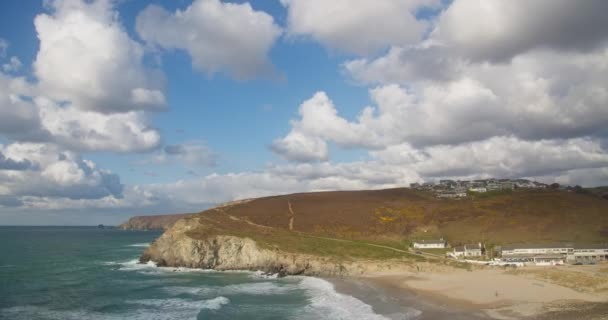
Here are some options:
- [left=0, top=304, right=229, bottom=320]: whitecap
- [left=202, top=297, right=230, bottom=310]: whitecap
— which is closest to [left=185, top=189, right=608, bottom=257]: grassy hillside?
[left=202, top=297, right=230, bottom=310]: whitecap

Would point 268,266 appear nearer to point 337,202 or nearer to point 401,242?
point 401,242

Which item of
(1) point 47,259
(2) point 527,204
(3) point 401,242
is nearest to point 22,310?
(1) point 47,259

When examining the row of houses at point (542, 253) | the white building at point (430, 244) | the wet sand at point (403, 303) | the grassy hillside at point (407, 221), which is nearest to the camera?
the wet sand at point (403, 303)

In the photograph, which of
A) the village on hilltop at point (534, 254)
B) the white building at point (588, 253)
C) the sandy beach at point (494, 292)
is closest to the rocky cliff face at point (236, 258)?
the sandy beach at point (494, 292)

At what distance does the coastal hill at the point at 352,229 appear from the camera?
95062 mm

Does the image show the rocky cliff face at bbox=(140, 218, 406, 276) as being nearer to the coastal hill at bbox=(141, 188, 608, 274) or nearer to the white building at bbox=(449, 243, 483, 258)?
the coastal hill at bbox=(141, 188, 608, 274)

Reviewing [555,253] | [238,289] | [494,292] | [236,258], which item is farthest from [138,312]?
[555,253]

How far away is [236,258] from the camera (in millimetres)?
97125

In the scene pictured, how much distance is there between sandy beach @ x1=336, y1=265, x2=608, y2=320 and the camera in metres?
49.8

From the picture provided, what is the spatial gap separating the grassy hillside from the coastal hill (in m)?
0.24

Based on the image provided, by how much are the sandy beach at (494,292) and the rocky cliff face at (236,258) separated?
23.3 feet

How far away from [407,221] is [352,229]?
1805 cm

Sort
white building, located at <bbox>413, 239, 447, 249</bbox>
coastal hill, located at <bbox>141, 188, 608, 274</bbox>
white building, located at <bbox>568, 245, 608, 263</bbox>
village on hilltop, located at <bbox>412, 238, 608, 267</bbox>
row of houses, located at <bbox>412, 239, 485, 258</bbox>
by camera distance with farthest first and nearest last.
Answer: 1. white building, located at <bbox>413, 239, 447, 249</bbox>
2. row of houses, located at <bbox>412, 239, 485, 258</bbox>
3. coastal hill, located at <bbox>141, 188, 608, 274</bbox>
4. white building, located at <bbox>568, 245, 608, 263</bbox>
5. village on hilltop, located at <bbox>412, 238, 608, 267</bbox>

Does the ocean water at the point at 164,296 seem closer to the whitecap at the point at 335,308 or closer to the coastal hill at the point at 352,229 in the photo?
the whitecap at the point at 335,308
